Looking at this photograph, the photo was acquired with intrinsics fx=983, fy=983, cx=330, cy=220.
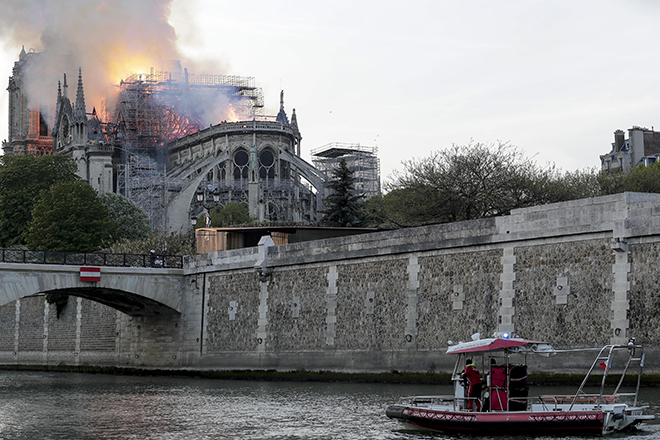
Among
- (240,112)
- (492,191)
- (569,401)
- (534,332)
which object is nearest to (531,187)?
(492,191)

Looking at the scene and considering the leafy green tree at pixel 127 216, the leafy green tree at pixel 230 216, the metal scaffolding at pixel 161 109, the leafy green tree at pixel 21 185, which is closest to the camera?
the leafy green tree at pixel 21 185

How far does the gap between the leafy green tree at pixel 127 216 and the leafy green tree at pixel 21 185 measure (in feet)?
13.2

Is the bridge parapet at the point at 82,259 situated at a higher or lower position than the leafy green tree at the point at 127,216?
lower

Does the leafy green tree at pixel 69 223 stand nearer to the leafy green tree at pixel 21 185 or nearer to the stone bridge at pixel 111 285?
the leafy green tree at pixel 21 185

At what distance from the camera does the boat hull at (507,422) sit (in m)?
20.4

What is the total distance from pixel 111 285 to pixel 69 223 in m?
20.4

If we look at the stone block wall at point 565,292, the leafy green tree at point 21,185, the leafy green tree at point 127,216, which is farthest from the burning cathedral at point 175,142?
the stone block wall at point 565,292

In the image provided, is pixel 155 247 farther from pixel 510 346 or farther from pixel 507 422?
pixel 507 422

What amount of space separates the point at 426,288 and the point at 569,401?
528 inches

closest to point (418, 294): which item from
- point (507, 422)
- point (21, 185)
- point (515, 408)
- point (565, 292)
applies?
point (565, 292)

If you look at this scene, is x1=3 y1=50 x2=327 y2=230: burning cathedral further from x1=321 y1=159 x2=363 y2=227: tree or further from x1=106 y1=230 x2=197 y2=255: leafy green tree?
x1=321 y1=159 x2=363 y2=227: tree

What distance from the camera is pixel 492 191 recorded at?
51594mm

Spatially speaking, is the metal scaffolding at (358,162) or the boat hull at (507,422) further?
the metal scaffolding at (358,162)

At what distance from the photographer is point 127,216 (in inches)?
3319
